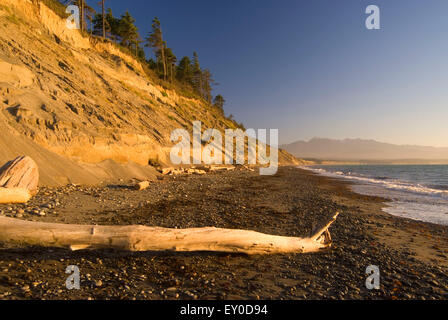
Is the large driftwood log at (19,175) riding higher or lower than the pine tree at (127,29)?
lower

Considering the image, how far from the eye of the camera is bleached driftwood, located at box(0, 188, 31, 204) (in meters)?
6.18

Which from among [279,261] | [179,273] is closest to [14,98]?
[179,273]

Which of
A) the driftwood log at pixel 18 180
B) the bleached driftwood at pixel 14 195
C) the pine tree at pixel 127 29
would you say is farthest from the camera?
the pine tree at pixel 127 29

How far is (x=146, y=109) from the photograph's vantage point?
2542 cm

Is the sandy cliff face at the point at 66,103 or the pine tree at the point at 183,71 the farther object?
the pine tree at the point at 183,71

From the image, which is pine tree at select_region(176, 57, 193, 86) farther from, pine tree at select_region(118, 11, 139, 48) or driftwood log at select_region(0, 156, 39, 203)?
driftwood log at select_region(0, 156, 39, 203)

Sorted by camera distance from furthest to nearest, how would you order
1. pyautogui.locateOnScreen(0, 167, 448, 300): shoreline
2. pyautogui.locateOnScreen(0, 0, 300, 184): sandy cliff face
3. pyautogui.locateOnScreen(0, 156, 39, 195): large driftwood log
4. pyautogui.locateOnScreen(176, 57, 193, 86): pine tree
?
pyautogui.locateOnScreen(176, 57, 193, 86): pine tree < pyautogui.locateOnScreen(0, 0, 300, 184): sandy cliff face < pyautogui.locateOnScreen(0, 156, 39, 195): large driftwood log < pyautogui.locateOnScreen(0, 167, 448, 300): shoreline

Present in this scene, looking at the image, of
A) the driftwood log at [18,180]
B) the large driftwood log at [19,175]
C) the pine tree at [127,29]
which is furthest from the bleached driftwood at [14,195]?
the pine tree at [127,29]

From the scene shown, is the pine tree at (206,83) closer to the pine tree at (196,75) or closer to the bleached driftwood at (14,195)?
the pine tree at (196,75)

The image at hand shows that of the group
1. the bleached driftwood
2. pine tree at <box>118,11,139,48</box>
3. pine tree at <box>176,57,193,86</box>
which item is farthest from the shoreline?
pine tree at <box>176,57,193,86</box>

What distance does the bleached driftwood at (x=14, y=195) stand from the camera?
6.18 m

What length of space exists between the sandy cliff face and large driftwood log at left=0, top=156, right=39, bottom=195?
1.48 m

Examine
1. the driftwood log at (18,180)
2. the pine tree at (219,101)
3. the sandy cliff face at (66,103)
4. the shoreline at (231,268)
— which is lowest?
the shoreline at (231,268)
